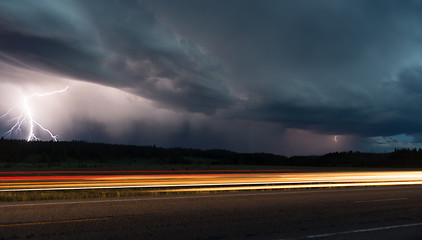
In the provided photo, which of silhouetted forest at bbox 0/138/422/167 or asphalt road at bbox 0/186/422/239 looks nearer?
asphalt road at bbox 0/186/422/239

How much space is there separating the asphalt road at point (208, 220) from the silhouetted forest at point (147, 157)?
88.5 meters

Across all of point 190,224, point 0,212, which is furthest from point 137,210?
point 0,212

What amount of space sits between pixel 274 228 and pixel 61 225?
552cm

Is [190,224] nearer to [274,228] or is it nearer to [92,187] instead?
[274,228]

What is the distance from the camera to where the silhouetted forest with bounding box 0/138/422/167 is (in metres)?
109

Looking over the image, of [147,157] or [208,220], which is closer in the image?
[208,220]

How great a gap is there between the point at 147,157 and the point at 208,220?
A: 526 ft

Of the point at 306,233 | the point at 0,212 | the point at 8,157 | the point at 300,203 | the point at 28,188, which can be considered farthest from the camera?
the point at 8,157

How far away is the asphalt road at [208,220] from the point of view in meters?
7.84

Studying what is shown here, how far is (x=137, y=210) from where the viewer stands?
36.4ft

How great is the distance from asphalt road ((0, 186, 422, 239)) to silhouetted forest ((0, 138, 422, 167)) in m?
88.5

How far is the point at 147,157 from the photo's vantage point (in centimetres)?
16588

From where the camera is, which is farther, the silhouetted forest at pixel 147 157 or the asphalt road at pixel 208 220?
the silhouetted forest at pixel 147 157

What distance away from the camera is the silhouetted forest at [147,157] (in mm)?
108650
